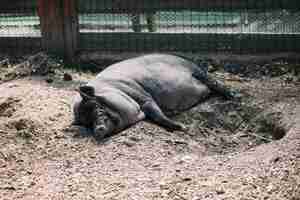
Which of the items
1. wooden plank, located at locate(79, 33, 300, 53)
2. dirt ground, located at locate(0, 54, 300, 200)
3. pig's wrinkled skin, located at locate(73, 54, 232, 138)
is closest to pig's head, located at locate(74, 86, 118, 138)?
pig's wrinkled skin, located at locate(73, 54, 232, 138)

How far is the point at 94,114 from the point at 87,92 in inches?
7.8

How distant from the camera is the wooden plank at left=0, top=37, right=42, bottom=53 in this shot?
7637 mm

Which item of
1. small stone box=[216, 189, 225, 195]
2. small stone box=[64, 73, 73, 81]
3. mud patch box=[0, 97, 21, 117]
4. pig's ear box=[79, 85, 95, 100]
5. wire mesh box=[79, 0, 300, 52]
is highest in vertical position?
wire mesh box=[79, 0, 300, 52]

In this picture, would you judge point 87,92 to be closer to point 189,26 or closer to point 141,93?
point 141,93

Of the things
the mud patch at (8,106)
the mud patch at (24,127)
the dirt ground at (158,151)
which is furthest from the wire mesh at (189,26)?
the mud patch at (24,127)

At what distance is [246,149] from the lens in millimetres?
4754

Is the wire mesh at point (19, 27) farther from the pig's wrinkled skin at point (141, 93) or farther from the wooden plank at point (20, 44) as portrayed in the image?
the pig's wrinkled skin at point (141, 93)

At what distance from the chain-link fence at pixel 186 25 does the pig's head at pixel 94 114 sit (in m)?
2.37

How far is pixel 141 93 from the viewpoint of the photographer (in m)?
5.46

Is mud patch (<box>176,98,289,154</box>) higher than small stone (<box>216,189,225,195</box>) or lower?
lower

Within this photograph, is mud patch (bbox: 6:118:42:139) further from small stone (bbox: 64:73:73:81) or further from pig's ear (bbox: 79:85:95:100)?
small stone (bbox: 64:73:73:81)

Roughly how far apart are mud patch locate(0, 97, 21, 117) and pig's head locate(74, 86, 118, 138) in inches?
28.2

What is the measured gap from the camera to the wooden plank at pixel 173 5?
695 cm

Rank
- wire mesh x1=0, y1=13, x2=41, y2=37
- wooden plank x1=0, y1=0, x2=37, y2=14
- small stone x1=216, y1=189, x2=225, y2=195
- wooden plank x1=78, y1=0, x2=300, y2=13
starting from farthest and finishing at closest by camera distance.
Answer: wire mesh x1=0, y1=13, x2=41, y2=37
wooden plank x1=0, y1=0, x2=37, y2=14
wooden plank x1=78, y1=0, x2=300, y2=13
small stone x1=216, y1=189, x2=225, y2=195
